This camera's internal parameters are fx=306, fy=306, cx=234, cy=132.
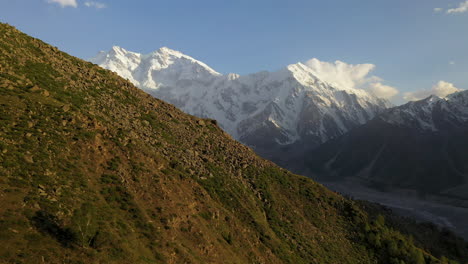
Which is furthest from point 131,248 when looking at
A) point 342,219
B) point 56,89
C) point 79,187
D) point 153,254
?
point 342,219

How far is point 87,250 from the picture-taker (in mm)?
21375

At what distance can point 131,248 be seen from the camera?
23.6m

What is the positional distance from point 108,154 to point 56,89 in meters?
15.3

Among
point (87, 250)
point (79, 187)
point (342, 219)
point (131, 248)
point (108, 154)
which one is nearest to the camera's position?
point (87, 250)

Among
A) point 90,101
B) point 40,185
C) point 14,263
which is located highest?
point 90,101

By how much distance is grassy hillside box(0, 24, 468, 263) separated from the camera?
22.7m

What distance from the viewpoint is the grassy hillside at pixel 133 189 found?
22.7 m

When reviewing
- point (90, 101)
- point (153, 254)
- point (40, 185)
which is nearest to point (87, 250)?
point (153, 254)

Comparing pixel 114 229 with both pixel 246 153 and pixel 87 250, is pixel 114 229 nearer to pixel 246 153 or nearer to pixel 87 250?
pixel 87 250

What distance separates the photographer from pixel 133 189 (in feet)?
99.6

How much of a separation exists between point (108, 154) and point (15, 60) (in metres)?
22.0

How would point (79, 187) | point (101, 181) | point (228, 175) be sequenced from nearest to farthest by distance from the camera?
point (79, 187) < point (101, 181) < point (228, 175)

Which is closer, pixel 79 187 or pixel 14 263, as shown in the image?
pixel 14 263

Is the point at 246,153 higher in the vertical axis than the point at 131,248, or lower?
higher
